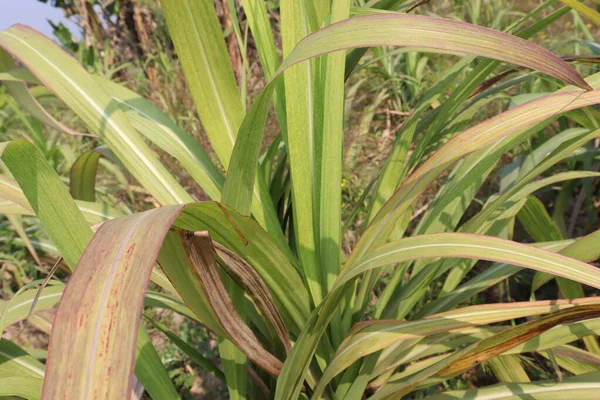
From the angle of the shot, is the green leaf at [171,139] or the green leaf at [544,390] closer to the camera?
the green leaf at [544,390]

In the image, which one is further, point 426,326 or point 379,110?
point 379,110

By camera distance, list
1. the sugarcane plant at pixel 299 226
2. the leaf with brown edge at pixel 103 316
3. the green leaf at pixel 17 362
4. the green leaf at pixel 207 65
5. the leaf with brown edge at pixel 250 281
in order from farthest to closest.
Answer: the green leaf at pixel 17 362
the green leaf at pixel 207 65
the leaf with brown edge at pixel 250 281
the sugarcane plant at pixel 299 226
the leaf with brown edge at pixel 103 316

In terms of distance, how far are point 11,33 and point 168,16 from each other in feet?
0.83

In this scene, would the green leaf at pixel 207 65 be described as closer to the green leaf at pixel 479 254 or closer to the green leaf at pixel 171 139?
the green leaf at pixel 171 139

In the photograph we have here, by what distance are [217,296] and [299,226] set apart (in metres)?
0.22

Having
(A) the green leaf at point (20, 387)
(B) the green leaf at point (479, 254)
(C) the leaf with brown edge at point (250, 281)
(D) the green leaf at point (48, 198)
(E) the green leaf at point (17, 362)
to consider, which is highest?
(B) the green leaf at point (479, 254)

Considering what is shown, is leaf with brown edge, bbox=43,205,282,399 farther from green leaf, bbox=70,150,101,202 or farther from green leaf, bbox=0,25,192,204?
green leaf, bbox=70,150,101,202

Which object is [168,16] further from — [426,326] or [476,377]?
[476,377]

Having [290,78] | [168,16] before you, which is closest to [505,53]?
[290,78]

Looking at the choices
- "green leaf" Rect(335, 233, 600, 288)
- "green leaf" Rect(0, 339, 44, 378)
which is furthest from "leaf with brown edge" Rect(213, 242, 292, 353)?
"green leaf" Rect(0, 339, 44, 378)

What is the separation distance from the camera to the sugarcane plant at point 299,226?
0.53 metres

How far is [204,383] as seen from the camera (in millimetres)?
1539

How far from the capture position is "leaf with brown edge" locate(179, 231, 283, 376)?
59 centimetres

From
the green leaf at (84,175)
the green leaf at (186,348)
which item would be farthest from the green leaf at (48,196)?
the green leaf at (84,175)
